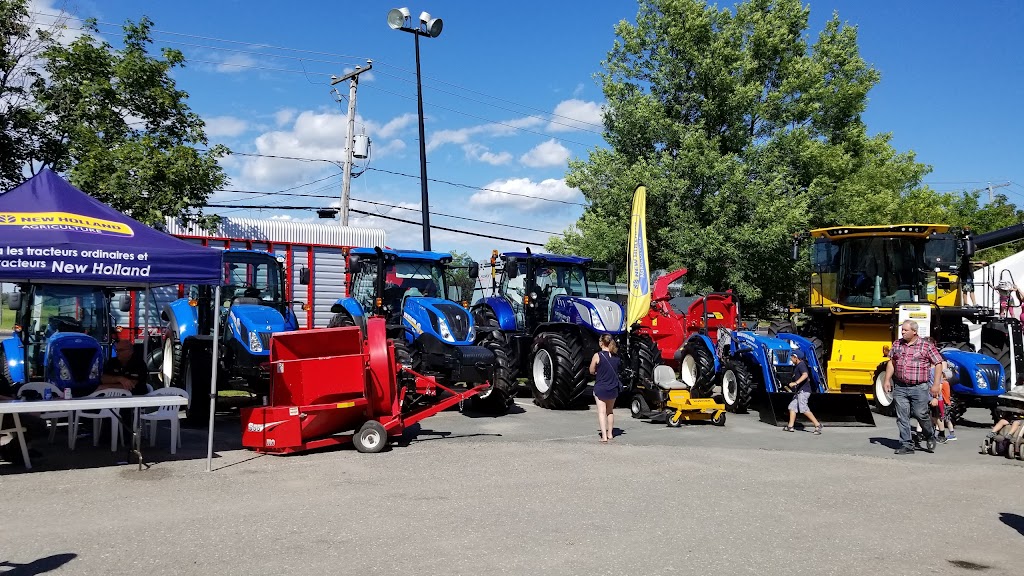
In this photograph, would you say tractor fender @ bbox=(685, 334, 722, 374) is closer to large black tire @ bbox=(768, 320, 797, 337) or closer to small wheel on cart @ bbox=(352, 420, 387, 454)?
large black tire @ bbox=(768, 320, 797, 337)

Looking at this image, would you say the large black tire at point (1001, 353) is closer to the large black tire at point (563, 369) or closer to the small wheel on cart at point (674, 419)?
the small wheel on cart at point (674, 419)

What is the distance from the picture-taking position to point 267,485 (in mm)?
7414

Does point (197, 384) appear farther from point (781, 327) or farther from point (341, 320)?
point (781, 327)

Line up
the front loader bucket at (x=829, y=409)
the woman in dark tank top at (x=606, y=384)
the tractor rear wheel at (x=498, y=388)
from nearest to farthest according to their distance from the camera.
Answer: the woman in dark tank top at (x=606, y=384) < the tractor rear wheel at (x=498, y=388) < the front loader bucket at (x=829, y=409)

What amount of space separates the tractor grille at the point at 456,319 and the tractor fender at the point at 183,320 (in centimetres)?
370

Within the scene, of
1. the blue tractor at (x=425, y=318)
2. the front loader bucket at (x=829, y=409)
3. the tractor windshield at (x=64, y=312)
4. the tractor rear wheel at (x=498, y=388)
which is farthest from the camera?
the front loader bucket at (x=829, y=409)

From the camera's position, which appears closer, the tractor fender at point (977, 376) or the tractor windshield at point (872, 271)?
the tractor fender at point (977, 376)

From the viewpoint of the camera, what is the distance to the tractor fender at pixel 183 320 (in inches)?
469

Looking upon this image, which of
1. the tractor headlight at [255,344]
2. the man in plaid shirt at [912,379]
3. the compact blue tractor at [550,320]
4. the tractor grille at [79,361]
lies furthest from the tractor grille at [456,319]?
the man in plaid shirt at [912,379]

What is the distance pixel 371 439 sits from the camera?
30.0ft

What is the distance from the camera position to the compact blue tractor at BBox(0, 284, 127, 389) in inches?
387

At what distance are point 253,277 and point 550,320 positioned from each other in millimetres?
5238

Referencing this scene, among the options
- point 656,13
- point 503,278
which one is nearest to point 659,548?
point 503,278

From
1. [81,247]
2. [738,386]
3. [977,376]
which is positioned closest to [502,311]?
[738,386]
